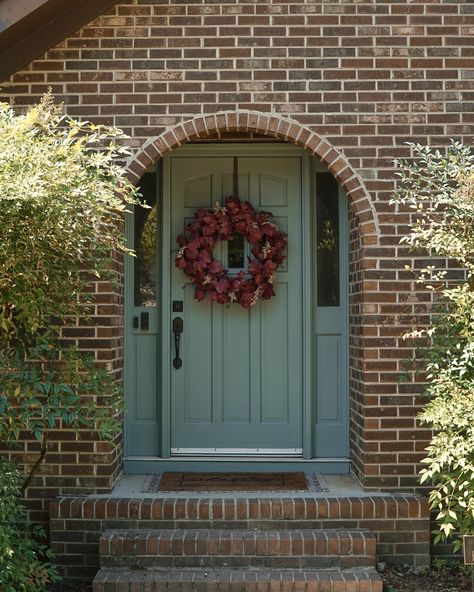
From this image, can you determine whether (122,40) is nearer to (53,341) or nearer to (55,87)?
(55,87)

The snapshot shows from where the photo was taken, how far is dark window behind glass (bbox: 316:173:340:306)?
19.2 feet

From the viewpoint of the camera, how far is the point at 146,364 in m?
5.88

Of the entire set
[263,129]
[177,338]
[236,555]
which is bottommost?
[236,555]

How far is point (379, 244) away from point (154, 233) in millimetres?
1740

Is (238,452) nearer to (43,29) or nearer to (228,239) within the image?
(228,239)

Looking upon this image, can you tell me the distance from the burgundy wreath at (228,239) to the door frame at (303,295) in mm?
179

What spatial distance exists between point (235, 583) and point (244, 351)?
1858 mm

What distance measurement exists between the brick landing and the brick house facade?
0.36 metres

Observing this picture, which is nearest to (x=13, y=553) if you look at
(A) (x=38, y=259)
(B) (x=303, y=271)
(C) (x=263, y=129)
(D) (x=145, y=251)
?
(A) (x=38, y=259)

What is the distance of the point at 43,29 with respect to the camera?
198 inches

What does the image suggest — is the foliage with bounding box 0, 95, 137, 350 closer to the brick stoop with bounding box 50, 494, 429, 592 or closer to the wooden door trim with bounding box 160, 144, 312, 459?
the brick stoop with bounding box 50, 494, 429, 592

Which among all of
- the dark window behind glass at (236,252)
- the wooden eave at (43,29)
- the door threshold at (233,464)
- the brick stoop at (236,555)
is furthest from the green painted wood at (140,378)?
the wooden eave at (43,29)

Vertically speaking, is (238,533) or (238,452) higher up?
(238,452)

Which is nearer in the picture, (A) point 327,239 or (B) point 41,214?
(B) point 41,214
